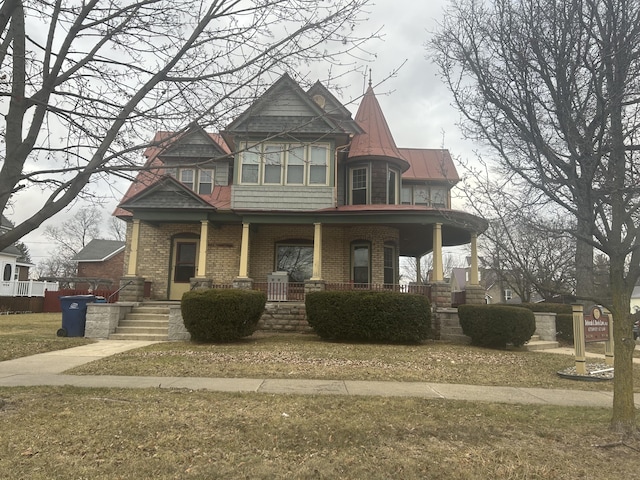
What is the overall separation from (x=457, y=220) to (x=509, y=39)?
8.55 feet

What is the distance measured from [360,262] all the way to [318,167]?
3.82 meters

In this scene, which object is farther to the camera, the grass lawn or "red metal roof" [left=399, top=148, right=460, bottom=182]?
"red metal roof" [left=399, top=148, right=460, bottom=182]

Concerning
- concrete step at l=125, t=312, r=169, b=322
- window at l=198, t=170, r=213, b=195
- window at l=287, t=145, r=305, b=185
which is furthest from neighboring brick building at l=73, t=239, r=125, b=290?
window at l=287, t=145, r=305, b=185

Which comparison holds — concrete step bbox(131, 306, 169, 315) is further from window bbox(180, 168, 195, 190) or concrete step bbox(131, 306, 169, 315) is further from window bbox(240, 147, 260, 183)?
window bbox(180, 168, 195, 190)

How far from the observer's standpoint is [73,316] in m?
12.8

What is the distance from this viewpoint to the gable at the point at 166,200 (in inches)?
598

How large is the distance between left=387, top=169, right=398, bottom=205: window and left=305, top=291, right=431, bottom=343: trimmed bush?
570cm

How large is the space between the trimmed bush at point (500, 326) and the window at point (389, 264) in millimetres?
4490

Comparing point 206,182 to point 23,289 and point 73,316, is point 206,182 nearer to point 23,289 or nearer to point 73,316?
point 73,316

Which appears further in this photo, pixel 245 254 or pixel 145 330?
pixel 245 254

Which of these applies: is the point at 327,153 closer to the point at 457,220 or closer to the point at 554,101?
the point at 457,220

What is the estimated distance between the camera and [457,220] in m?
6.82

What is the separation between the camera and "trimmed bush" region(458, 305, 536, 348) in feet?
38.5

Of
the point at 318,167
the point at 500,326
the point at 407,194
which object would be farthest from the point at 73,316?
the point at 407,194
